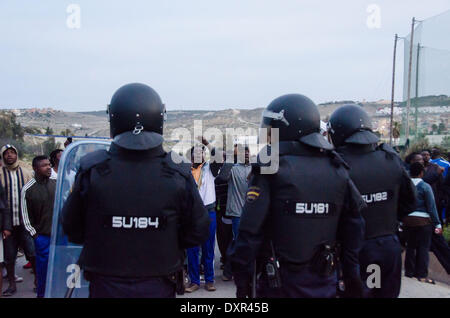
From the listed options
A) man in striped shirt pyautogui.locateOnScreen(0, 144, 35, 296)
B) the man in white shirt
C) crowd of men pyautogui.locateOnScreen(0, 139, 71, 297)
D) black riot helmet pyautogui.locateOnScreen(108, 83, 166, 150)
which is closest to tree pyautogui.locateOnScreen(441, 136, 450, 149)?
the man in white shirt

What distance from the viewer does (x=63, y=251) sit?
3496 millimetres

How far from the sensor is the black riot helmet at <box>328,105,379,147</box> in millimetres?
4020

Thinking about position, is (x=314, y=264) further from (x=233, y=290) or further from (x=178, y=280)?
(x=233, y=290)

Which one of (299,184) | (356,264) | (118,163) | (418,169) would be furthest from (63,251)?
(418,169)

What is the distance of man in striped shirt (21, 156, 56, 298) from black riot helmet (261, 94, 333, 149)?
11.2ft

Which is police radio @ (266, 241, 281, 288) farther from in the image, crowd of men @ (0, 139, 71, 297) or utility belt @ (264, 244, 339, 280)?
crowd of men @ (0, 139, 71, 297)

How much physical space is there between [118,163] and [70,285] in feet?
3.55

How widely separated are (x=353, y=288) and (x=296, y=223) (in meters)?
0.88

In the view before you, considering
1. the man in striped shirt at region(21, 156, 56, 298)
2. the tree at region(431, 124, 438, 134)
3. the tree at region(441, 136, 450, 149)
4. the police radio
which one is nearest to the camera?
the police radio

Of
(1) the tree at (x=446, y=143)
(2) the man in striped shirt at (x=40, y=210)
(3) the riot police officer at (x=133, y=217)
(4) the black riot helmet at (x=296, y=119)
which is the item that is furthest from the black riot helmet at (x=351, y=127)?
(1) the tree at (x=446, y=143)

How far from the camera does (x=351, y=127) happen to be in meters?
4.08

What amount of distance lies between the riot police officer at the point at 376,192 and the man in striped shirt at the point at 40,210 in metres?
3.58

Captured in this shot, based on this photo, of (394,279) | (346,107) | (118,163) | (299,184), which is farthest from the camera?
(346,107)
